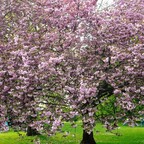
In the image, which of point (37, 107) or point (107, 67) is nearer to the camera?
point (37, 107)

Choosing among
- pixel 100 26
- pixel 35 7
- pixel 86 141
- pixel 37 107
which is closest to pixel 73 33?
pixel 100 26

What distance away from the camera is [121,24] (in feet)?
51.2

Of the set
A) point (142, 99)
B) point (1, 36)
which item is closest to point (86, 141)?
point (142, 99)

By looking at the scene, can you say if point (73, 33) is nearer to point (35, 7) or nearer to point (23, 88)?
point (35, 7)

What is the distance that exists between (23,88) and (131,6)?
7.45 meters

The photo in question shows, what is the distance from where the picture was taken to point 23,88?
1366 cm

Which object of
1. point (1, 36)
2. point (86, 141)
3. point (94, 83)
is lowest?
point (86, 141)

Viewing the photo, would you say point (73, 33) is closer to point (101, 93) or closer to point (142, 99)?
point (101, 93)

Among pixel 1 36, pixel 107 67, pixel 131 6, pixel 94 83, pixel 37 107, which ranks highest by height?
pixel 131 6

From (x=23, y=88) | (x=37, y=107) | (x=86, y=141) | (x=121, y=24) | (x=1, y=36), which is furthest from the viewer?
(x=86, y=141)

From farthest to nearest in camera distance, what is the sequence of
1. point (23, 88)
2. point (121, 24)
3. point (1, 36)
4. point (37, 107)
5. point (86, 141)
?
point (86, 141), point (1, 36), point (121, 24), point (37, 107), point (23, 88)

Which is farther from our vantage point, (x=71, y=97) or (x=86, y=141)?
(x=86, y=141)

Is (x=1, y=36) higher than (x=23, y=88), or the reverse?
(x=1, y=36)

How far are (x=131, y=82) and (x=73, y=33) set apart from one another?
3.78m
